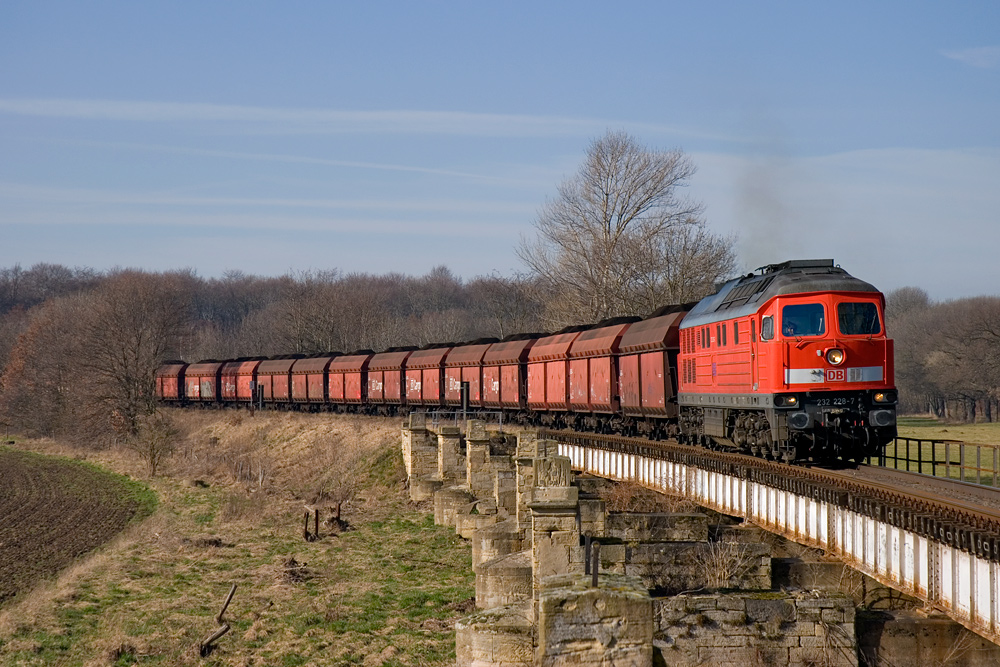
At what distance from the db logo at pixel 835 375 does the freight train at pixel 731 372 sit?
2cm

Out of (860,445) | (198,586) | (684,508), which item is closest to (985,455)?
(860,445)

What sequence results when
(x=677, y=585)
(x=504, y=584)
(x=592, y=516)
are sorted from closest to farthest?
(x=677, y=585)
(x=504, y=584)
(x=592, y=516)

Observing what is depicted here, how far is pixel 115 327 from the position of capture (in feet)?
214

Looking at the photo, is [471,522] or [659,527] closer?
[659,527]

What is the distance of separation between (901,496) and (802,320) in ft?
24.1

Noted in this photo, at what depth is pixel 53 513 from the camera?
1453 inches

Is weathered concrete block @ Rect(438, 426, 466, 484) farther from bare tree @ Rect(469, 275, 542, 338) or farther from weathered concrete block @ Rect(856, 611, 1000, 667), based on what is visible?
bare tree @ Rect(469, 275, 542, 338)

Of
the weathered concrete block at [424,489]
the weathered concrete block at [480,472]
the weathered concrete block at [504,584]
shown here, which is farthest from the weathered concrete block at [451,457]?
the weathered concrete block at [504,584]

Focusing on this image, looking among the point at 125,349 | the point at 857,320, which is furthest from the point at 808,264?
the point at 125,349

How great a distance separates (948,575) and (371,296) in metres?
109

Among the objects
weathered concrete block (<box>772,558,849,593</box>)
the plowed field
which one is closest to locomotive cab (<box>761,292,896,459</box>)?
weathered concrete block (<box>772,558,849,593</box>)

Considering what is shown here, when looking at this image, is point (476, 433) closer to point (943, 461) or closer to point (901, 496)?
point (943, 461)

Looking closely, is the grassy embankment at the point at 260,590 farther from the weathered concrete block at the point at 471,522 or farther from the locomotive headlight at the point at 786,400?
the locomotive headlight at the point at 786,400

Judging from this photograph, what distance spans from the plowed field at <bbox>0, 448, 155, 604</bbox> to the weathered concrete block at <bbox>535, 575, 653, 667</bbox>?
1876 cm
